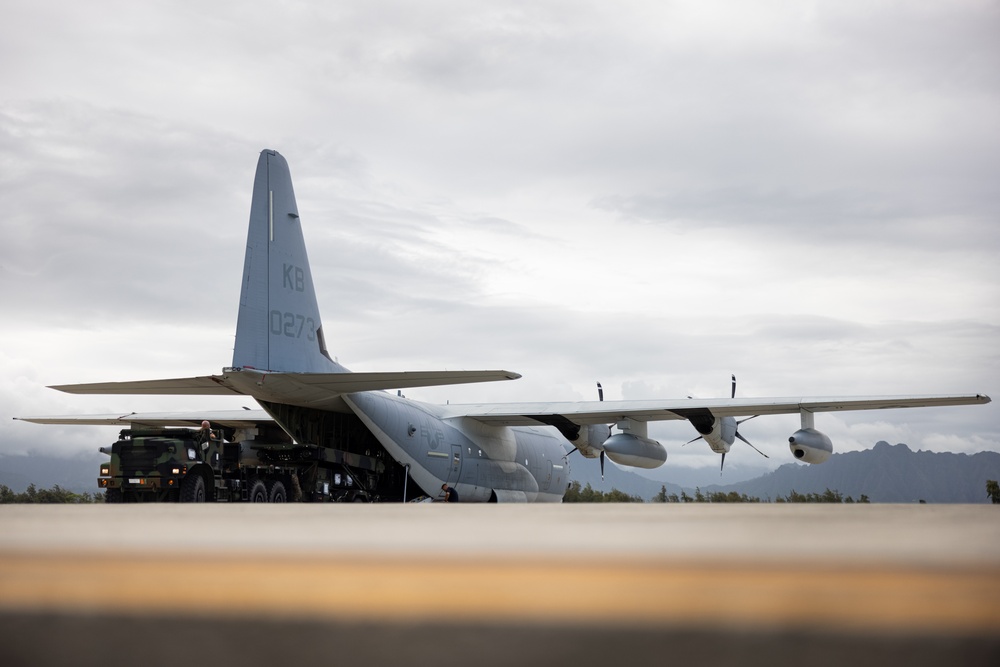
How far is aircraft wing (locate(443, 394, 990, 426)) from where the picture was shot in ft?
67.9

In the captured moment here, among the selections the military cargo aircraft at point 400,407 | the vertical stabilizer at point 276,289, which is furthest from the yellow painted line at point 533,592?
the vertical stabilizer at point 276,289

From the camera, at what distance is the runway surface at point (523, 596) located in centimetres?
48

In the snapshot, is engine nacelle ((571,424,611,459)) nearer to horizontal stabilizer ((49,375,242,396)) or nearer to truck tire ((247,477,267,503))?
truck tire ((247,477,267,503))

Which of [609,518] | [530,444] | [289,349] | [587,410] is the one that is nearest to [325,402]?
[289,349]

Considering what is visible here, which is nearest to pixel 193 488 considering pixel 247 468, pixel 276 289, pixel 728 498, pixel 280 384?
pixel 247 468

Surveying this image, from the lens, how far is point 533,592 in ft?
1.63

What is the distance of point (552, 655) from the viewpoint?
0.49 m

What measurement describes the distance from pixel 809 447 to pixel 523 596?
20.6 m

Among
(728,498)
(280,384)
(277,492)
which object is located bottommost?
(277,492)

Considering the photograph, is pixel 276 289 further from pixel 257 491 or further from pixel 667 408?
pixel 667 408

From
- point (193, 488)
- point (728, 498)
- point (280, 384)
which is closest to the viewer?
point (728, 498)

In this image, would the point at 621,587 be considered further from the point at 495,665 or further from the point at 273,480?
the point at 273,480

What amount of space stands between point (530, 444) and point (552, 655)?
25054 millimetres

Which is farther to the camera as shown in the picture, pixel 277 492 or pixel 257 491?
pixel 277 492
